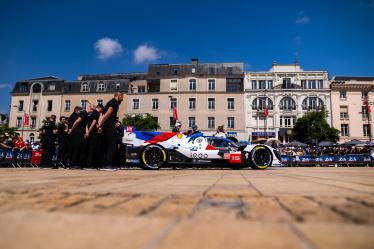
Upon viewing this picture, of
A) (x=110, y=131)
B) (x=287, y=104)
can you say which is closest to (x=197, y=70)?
(x=287, y=104)

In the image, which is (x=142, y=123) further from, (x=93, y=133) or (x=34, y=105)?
(x=93, y=133)

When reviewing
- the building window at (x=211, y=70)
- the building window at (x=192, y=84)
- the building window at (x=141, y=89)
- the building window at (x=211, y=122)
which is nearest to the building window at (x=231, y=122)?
the building window at (x=211, y=122)

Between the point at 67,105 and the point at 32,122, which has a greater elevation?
the point at 67,105

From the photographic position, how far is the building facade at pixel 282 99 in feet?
128

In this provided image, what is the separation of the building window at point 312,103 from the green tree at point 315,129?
2515 millimetres

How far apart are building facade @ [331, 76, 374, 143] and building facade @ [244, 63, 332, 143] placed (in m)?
1.24

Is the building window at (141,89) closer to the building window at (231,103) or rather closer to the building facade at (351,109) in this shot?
the building window at (231,103)

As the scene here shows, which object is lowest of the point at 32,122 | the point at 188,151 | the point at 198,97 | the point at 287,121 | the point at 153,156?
the point at 153,156

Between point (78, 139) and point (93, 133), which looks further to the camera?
point (78, 139)

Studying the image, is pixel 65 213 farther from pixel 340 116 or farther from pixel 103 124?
pixel 340 116

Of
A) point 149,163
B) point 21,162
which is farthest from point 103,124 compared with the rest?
point 21,162

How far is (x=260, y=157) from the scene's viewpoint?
28.6 feet

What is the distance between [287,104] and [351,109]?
31.3 ft

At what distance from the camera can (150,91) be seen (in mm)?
43250
